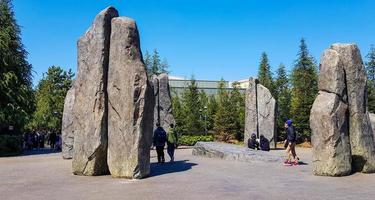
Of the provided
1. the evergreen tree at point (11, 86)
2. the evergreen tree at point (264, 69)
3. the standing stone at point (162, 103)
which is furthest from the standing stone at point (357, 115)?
the evergreen tree at point (264, 69)

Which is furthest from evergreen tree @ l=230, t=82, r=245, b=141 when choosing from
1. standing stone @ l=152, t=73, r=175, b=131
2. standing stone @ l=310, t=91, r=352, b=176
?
standing stone @ l=310, t=91, r=352, b=176

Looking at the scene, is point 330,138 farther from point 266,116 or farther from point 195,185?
point 266,116

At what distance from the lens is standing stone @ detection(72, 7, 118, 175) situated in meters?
15.0

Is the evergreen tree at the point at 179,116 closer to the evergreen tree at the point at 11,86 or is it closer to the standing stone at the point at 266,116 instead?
the standing stone at the point at 266,116

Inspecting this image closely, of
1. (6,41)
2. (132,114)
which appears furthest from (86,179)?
(6,41)

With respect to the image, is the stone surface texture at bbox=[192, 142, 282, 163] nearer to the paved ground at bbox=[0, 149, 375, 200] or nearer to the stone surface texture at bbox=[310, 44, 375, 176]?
the paved ground at bbox=[0, 149, 375, 200]

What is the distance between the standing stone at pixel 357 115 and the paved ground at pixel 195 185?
0.78 m

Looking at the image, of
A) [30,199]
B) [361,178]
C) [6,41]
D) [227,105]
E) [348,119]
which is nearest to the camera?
[30,199]

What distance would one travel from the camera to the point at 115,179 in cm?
1421

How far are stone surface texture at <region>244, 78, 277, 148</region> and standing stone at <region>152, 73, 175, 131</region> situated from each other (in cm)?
558

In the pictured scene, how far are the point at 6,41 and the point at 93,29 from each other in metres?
17.1

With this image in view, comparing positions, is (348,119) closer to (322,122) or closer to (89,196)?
(322,122)

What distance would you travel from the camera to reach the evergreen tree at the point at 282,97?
44.1 m

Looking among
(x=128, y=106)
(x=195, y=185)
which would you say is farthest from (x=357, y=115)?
(x=128, y=106)
